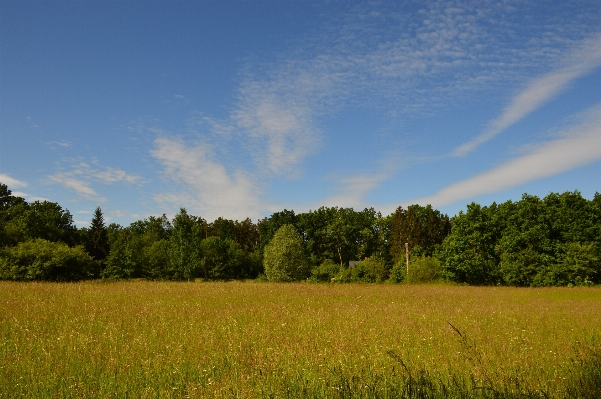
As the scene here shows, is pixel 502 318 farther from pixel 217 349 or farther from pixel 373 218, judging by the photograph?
pixel 373 218

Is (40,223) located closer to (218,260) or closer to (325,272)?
(218,260)

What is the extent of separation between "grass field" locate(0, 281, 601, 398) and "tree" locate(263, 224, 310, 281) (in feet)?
113

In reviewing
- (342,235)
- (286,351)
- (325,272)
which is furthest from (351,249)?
(286,351)

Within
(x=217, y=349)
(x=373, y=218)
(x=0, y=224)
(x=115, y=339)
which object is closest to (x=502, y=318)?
(x=217, y=349)

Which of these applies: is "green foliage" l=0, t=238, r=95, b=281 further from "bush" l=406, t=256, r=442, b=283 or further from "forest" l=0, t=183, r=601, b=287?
"bush" l=406, t=256, r=442, b=283

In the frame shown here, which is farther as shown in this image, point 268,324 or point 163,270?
point 163,270

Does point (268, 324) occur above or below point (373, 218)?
below

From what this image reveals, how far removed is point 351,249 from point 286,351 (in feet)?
229

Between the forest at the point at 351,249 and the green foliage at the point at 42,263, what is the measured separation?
71mm

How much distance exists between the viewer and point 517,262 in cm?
3506

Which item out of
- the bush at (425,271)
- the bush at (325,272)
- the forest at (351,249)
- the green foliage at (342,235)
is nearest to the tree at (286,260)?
the forest at (351,249)

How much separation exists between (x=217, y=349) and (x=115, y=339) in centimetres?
218

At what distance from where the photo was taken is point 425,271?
39406mm

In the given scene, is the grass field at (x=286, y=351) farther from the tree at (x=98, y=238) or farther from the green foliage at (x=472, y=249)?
the tree at (x=98, y=238)
